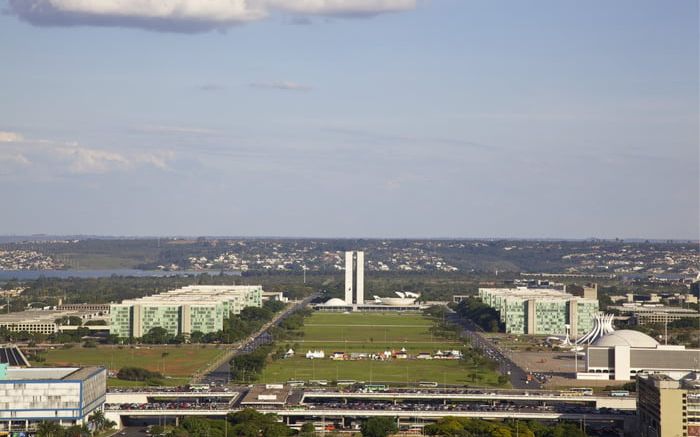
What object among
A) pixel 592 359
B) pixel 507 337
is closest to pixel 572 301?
pixel 507 337

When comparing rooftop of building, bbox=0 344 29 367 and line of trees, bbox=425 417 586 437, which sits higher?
rooftop of building, bbox=0 344 29 367

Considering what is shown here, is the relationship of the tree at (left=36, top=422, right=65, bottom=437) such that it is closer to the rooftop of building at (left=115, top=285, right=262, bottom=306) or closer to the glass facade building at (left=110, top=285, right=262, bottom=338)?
the glass facade building at (left=110, top=285, right=262, bottom=338)

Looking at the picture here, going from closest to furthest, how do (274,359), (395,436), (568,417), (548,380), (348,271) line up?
(395,436)
(568,417)
(548,380)
(274,359)
(348,271)

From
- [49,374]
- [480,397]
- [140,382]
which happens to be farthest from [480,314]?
[49,374]

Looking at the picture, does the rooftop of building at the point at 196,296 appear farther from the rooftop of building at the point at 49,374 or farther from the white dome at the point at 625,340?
the rooftop of building at the point at 49,374

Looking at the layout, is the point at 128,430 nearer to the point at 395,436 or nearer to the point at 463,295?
the point at 395,436

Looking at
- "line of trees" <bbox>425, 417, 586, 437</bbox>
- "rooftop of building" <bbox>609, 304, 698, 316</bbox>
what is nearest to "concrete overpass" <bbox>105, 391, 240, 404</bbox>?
"line of trees" <bbox>425, 417, 586, 437</bbox>

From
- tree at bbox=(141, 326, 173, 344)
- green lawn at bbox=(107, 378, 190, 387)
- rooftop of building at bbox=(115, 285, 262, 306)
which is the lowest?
green lawn at bbox=(107, 378, 190, 387)
